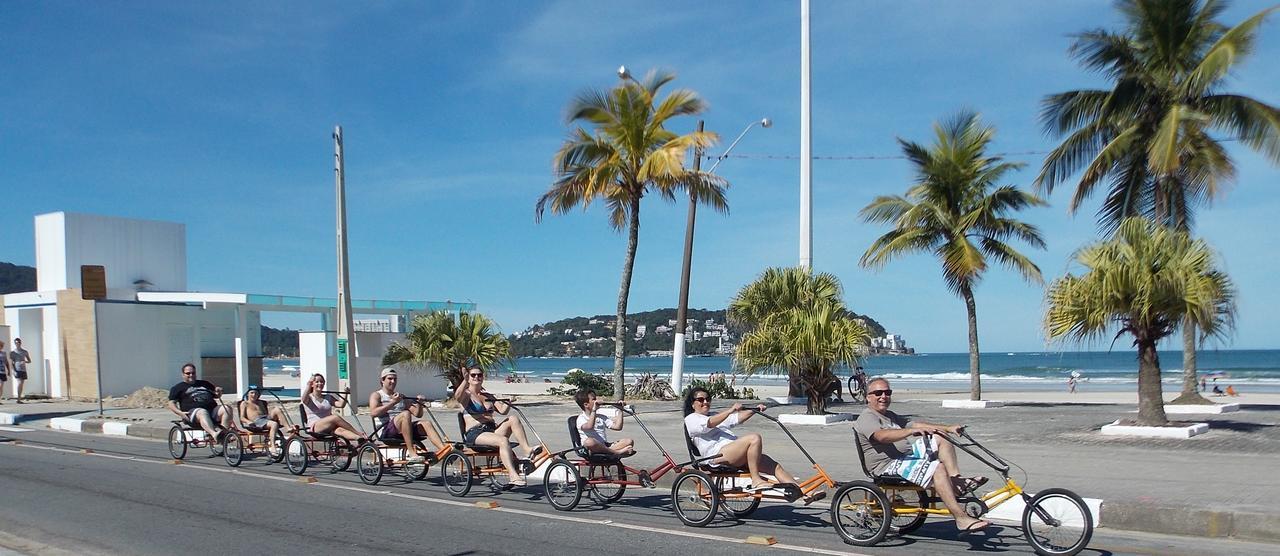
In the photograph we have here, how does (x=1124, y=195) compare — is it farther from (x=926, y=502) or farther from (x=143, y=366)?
(x=143, y=366)

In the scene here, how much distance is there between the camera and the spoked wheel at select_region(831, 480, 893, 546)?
8297 mm

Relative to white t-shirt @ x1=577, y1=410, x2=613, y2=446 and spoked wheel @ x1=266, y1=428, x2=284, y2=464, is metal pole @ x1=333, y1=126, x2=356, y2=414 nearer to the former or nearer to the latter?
spoked wheel @ x1=266, y1=428, x2=284, y2=464

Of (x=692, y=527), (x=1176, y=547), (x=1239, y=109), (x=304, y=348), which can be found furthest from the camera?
(x=304, y=348)

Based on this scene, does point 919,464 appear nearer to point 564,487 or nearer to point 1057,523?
point 1057,523

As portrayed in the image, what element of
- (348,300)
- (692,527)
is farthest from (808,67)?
(692,527)

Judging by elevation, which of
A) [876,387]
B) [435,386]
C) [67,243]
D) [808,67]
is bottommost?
[435,386]

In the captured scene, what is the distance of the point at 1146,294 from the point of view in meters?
14.9

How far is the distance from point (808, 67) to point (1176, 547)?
1729 cm

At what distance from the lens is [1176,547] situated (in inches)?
329

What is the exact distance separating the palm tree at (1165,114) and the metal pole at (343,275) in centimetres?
1504

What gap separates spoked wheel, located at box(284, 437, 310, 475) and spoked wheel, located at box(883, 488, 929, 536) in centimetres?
820

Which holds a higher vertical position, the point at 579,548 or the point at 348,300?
the point at 348,300

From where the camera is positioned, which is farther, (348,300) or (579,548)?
(348,300)

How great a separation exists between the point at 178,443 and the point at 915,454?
11879mm
